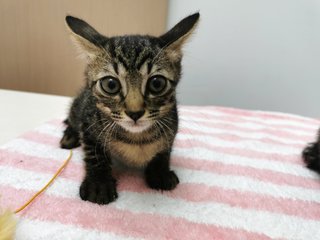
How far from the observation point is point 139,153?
2.98 feet

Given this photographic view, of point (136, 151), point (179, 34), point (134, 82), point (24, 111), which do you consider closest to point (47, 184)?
Result: point (136, 151)

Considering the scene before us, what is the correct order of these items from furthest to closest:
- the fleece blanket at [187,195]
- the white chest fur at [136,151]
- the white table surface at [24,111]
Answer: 1. the white table surface at [24,111]
2. the white chest fur at [136,151]
3. the fleece blanket at [187,195]

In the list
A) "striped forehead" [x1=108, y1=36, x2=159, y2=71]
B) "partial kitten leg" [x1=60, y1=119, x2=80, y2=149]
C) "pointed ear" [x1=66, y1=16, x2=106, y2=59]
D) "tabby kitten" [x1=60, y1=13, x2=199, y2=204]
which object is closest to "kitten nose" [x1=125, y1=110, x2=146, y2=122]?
"tabby kitten" [x1=60, y1=13, x2=199, y2=204]

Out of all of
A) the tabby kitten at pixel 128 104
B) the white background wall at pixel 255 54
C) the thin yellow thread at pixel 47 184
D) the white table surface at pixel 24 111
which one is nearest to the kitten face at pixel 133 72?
the tabby kitten at pixel 128 104

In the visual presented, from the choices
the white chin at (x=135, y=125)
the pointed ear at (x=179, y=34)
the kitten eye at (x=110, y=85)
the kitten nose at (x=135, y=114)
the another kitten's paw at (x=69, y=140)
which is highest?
the pointed ear at (x=179, y=34)

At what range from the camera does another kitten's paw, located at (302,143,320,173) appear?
1.08 m

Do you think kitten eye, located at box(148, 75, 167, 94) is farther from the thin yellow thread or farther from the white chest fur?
the thin yellow thread

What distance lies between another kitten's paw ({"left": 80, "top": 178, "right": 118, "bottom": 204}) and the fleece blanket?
0.02 m

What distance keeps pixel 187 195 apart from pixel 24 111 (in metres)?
0.90

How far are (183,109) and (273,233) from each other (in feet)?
3.15

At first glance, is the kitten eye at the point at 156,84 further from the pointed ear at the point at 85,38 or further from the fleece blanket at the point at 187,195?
the fleece blanket at the point at 187,195

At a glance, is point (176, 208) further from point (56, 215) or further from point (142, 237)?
point (56, 215)

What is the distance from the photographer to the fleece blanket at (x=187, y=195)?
0.73m

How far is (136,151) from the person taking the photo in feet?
2.97
